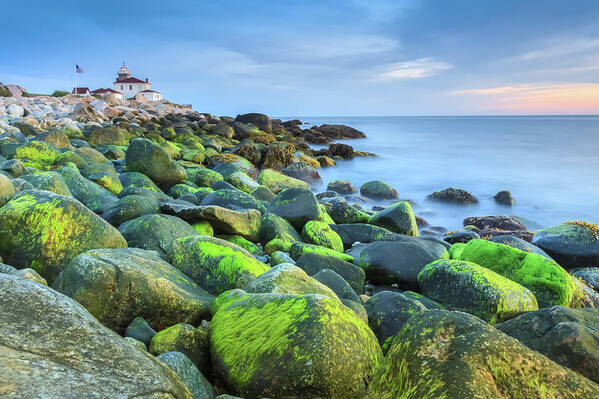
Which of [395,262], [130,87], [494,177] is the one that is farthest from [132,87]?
[395,262]

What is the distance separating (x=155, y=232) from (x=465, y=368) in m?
3.78

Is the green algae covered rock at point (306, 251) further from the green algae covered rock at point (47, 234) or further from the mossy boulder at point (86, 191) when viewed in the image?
the mossy boulder at point (86, 191)

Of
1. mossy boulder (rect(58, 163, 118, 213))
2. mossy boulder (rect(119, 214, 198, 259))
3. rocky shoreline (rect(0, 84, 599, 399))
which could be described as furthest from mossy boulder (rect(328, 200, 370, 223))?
mossy boulder (rect(58, 163, 118, 213))

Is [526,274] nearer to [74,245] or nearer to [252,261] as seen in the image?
[252,261]

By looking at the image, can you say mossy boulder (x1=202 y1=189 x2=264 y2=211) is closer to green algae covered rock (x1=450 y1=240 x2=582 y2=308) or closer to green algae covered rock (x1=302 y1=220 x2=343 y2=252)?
green algae covered rock (x1=302 y1=220 x2=343 y2=252)

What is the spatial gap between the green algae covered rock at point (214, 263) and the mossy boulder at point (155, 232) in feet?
1.09

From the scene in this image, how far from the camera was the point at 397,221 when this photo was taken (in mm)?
7438

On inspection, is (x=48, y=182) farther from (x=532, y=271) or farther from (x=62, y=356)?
(x=532, y=271)

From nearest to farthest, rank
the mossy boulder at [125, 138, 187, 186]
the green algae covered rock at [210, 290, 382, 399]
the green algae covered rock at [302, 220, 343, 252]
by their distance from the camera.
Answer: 1. the green algae covered rock at [210, 290, 382, 399]
2. the green algae covered rock at [302, 220, 343, 252]
3. the mossy boulder at [125, 138, 187, 186]

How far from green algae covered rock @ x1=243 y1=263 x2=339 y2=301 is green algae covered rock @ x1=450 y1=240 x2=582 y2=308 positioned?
2772 mm

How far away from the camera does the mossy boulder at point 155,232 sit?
15.1ft

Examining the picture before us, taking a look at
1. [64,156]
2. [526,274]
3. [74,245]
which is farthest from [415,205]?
[74,245]

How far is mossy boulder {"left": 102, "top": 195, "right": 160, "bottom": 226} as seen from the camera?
551 centimetres

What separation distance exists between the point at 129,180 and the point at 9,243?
4.46m
